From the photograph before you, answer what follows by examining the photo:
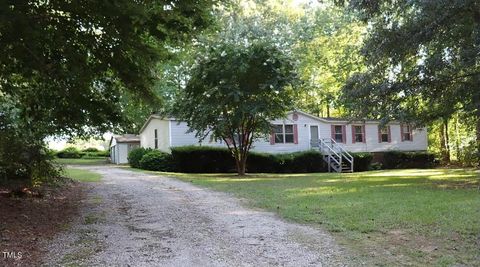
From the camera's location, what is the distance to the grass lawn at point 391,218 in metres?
5.59

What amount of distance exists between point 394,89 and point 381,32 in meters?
1.82

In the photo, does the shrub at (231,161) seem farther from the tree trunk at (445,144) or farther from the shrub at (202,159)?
the tree trunk at (445,144)

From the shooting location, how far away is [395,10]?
47.9ft

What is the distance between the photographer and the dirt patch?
5629 millimetres

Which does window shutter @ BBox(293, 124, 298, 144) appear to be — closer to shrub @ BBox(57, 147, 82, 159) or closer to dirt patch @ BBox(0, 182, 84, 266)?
dirt patch @ BBox(0, 182, 84, 266)

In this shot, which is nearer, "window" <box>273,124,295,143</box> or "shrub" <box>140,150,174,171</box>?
"shrub" <box>140,150,174,171</box>

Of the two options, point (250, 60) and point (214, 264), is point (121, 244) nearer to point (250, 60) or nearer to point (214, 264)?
point (214, 264)

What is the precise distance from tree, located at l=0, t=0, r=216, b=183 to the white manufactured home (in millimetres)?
13725

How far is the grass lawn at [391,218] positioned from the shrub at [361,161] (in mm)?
A: 15198

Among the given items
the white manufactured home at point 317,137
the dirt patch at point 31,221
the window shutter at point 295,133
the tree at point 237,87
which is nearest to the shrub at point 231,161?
the white manufactured home at point 317,137

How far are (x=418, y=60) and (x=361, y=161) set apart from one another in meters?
13.5

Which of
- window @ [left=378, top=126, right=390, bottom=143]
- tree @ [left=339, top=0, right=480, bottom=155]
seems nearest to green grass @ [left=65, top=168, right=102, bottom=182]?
tree @ [left=339, top=0, right=480, bottom=155]

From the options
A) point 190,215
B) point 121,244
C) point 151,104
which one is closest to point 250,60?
point 151,104

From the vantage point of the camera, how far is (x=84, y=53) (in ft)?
28.9
